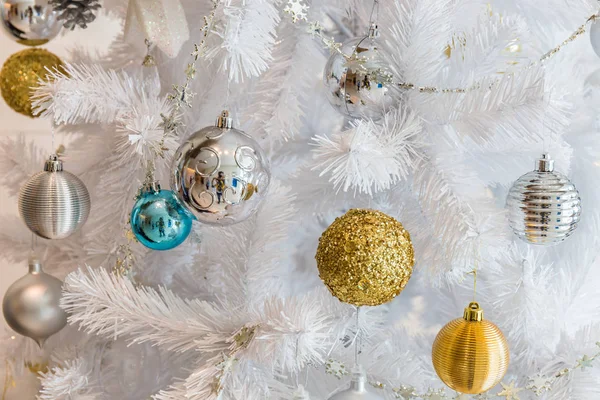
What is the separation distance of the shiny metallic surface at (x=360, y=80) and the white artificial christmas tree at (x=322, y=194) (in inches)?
0.5

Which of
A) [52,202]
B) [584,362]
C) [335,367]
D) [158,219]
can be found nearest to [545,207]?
[584,362]

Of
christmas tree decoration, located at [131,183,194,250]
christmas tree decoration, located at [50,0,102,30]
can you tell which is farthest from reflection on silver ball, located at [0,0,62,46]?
christmas tree decoration, located at [131,183,194,250]

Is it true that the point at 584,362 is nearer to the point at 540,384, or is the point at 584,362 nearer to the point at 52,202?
the point at 540,384

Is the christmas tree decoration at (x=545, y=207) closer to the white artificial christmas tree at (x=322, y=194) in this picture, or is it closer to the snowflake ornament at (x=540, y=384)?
the white artificial christmas tree at (x=322, y=194)

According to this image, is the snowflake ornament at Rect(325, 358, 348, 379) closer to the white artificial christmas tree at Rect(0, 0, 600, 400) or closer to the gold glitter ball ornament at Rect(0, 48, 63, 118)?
the white artificial christmas tree at Rect(0, 0, 600, 400)

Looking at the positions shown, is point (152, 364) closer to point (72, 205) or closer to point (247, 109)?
point (72, 205)

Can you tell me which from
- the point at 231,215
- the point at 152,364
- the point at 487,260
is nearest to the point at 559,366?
the point at 487,260

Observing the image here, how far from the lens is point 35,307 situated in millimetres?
756

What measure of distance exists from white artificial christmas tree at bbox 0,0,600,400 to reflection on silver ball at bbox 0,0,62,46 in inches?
2.8

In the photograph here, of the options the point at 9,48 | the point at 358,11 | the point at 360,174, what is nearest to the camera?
the point at 360,174

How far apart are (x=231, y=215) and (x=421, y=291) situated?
0.35m

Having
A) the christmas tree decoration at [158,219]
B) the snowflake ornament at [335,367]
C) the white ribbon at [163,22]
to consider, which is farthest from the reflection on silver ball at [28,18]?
the snowflake ornament at [335,367]

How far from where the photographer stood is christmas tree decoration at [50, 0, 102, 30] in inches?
28.2

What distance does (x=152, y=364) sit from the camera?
2.52ft
